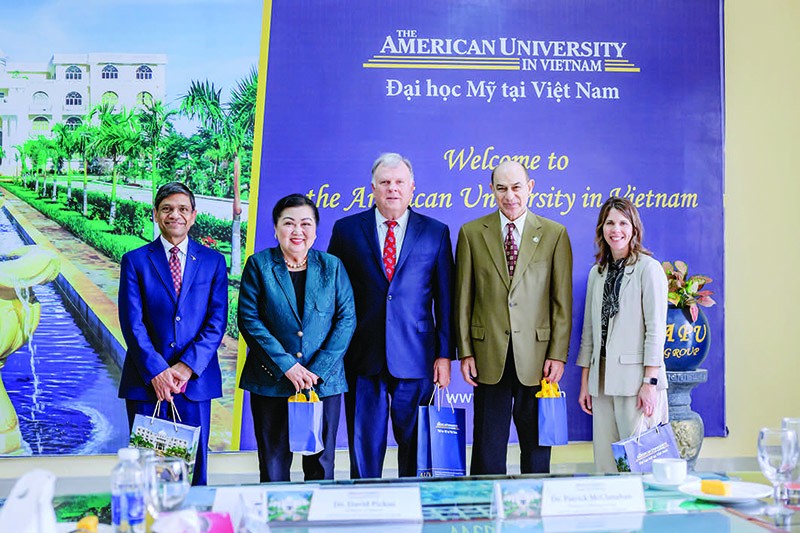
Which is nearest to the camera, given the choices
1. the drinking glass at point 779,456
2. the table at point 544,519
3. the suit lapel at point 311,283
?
the table at point 544,519

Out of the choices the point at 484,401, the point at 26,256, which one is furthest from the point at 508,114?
the point at 26,256

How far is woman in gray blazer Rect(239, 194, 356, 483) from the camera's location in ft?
12.3

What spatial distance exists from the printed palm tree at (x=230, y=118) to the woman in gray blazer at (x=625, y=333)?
89.0 inches

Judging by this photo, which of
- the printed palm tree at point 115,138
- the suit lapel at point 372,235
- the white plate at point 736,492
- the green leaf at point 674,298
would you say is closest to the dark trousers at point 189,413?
the suit lapel at point 372,235

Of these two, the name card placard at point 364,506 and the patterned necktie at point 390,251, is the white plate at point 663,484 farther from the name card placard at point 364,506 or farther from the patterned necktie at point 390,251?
the patterned necktie at point 390,251

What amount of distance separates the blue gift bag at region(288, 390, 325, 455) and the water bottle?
201cm

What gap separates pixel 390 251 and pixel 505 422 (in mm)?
990

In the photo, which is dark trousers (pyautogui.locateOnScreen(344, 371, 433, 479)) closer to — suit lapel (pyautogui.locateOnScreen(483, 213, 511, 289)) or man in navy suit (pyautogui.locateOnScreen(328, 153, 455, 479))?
man in navy suit (pyautogui.locateOnScreen(328, 153, 455, 479))

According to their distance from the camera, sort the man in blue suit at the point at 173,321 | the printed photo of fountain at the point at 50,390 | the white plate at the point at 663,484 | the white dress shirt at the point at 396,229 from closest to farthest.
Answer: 1. the white plate at the point at 663,484
2. the man in blue suit at the point at 173,321
3. the white dress shirt at the point at 396,229
4. the printed photo of fountain at the point at 50,390

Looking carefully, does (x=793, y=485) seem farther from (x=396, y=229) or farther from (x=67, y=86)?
(x=67, y=86)

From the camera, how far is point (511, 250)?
4051mm

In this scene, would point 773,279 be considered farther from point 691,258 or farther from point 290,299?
point 290,299

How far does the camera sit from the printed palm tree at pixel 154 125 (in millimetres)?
5262

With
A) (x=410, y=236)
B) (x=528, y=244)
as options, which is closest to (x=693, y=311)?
(x=528, y=244)
